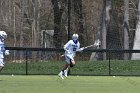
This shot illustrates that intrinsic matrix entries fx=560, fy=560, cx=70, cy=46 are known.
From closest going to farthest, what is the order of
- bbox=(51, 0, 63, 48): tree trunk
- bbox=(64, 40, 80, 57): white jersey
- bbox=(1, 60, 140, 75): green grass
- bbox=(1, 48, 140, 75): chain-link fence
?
bbox=(64, 40, 80, 57): white jersey
bbox=(1, 48, 140, 75): chain-link fence
bbox=(1, 60, 140, 75): green grass
bbox=(51, 0, 63, 48): tree trunk

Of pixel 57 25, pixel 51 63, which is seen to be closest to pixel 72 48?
pixel 51 63

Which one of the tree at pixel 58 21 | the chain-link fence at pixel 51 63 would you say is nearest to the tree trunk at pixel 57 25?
the tree at pixel 58 21

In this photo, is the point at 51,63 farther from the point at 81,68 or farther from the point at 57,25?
the point at 57,25

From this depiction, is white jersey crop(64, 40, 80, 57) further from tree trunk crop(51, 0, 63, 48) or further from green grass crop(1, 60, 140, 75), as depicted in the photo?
tree trunk crop(51, 0, 63, 48)

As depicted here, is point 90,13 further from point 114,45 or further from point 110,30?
point 114,45

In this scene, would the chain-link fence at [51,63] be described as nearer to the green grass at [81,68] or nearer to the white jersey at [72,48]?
the green grass at [81,68]

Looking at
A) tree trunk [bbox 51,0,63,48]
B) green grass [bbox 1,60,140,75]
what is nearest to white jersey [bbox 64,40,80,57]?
green grass [bbox 1,60,140,75]

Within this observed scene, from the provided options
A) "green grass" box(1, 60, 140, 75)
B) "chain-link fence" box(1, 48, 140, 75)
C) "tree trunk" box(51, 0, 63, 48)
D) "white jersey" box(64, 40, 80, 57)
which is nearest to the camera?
"white jersey" box(64, 40, 80, 57)

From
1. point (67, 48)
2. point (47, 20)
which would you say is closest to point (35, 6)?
point (47, 20)

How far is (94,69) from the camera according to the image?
100ft

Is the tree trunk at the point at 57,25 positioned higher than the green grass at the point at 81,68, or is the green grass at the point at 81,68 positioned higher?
the tree trunk at the point at 57,25

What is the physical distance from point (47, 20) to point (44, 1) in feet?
27.4

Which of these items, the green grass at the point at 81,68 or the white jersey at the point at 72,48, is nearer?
the white jersey at the point at 72,48

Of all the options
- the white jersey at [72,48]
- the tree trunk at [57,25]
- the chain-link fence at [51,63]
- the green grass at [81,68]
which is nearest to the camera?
the white jersey at [72,48]
